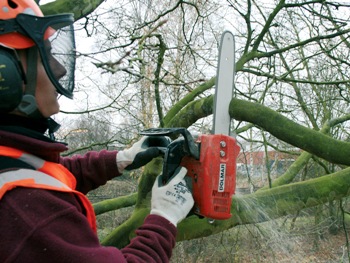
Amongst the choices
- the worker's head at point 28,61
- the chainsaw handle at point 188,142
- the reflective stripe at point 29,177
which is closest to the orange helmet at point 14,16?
the worker's head at point 28,61

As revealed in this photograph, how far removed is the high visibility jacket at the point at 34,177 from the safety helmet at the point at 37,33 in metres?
0.30

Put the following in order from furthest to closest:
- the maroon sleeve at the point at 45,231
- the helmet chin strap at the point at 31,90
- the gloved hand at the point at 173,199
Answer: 1. the gloved hand at the point at 173,199
2. the helmet chin strap at the point at 31,90
3. the maroon sleeve at the point at 45,231

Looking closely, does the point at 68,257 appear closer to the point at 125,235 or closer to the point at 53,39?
the point at 53,39

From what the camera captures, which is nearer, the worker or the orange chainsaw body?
the worker

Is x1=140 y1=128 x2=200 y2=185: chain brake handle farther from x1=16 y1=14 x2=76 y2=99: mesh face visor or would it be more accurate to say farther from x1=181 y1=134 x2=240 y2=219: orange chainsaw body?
x1=16 y1=14 x2=76 y2=99: mesh face visor

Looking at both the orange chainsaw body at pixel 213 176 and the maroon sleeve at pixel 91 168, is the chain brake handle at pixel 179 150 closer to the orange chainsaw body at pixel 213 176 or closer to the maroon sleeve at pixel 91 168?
the orange chainsaw body at pixel 213 176

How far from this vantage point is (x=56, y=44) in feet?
4.81

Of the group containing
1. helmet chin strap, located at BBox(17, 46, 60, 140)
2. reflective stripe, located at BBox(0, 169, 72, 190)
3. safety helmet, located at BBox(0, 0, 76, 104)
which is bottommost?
reflective stripe, located at BBox(0, 169, 72, 190)

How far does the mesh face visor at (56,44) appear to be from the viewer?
1.26 m

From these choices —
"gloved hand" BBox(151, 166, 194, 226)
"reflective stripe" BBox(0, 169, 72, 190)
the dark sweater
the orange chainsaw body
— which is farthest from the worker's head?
the orange chainsaw body

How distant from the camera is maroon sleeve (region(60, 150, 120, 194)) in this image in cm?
191

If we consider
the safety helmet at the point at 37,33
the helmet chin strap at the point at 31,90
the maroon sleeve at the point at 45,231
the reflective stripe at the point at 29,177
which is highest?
the safety helmet at the point at 37,33

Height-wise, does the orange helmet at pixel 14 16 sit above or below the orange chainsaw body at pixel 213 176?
above

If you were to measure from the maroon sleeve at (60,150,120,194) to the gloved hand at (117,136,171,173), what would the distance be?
47 mm
